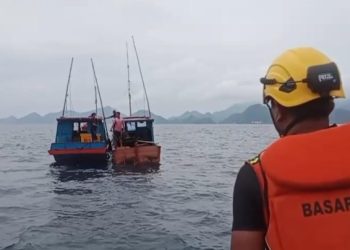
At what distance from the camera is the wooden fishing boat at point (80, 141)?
2416 cm

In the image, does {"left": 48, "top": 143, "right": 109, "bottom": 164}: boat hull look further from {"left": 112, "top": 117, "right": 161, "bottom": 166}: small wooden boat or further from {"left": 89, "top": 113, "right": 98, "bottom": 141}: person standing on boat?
{"left": 89, "top": 113, "right": 98, "bottom": 141}: person standing on boat

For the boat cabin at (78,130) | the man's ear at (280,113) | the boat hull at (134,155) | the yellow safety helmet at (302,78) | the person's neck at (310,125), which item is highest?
the yellow safety helmet at (302,78)

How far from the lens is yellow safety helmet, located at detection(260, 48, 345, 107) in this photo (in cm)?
215

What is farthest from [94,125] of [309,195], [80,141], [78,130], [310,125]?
[309,195]

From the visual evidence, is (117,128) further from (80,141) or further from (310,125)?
(310,125)

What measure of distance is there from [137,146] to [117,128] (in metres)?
2.03

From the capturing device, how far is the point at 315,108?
217cm

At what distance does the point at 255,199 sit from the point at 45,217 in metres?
11.7

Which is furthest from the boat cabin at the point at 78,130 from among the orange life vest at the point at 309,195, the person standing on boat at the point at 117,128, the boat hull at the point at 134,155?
the orange life vest at the point at 309,195

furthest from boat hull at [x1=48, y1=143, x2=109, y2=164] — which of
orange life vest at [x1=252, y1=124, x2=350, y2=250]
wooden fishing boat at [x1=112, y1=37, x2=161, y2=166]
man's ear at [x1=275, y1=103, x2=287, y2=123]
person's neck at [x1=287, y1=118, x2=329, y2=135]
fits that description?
orange life vest at [x1=252, y1=124, x2=350, y2=250]

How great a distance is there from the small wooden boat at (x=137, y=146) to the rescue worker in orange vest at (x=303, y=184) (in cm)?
2140

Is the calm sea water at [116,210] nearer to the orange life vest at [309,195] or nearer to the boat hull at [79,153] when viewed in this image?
the boat hull at [79,153]

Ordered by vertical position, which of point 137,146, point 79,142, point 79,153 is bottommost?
point 79,153

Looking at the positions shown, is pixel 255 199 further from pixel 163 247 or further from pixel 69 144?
pixel 69 144
